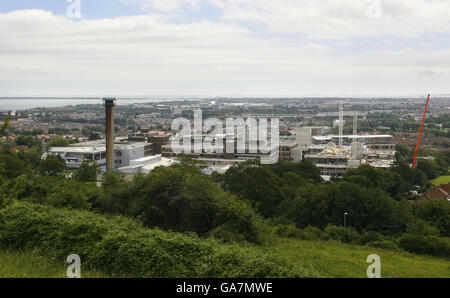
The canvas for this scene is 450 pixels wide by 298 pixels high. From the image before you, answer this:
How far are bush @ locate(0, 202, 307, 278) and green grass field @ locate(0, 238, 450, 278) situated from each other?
0.43 meters

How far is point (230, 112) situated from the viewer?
8788cm

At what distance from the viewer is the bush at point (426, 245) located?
12438 mm

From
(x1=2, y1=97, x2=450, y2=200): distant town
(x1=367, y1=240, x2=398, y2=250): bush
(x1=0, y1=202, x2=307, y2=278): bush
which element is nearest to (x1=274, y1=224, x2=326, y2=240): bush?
(x1=367, y1=240, x2=398, y2=250): bush

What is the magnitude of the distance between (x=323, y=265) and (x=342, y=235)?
650 cm

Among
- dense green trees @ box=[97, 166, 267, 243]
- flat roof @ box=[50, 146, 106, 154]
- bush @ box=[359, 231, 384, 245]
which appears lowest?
bush @ box=[359, 231, 384, 245]

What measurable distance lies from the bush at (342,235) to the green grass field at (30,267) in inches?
398

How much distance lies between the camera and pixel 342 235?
47.9ft

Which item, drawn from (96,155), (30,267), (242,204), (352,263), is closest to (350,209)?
(242,204)

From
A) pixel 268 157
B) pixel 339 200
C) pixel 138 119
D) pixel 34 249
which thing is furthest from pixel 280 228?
pixel 138 119

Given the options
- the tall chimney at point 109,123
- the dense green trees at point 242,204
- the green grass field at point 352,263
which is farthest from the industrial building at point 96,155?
the green grass field at point 352,263

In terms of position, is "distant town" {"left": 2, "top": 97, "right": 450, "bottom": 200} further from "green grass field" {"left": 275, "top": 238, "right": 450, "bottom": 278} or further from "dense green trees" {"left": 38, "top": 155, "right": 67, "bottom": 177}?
"green grass field" {"left": 275, "top": 238, "right": 450, "bottom": 278}

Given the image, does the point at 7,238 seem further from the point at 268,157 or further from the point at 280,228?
the point at 268,157

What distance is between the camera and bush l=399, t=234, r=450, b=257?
1244cm
